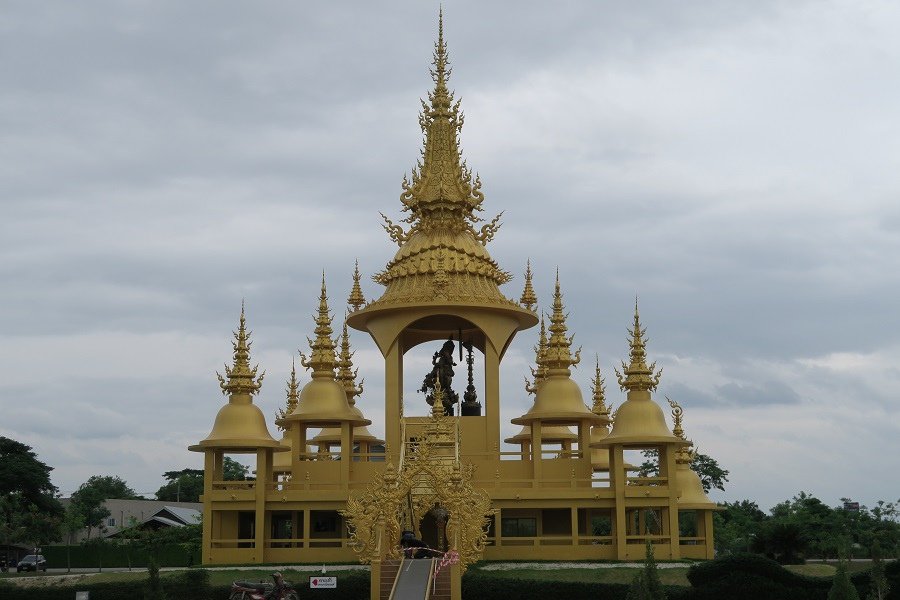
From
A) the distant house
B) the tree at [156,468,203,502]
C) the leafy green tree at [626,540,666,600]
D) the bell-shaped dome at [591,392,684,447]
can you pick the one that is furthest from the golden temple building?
the tree at [156,468,203,502]

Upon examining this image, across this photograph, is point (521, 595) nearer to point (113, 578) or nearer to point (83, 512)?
point (113, 578)

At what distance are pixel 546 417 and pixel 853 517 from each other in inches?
1257

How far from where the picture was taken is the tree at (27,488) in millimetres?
55237

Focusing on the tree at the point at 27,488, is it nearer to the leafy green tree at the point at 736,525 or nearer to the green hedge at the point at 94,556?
the green hedge at the point at 94,556

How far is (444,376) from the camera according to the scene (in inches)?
1668

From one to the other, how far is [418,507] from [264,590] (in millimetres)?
4935

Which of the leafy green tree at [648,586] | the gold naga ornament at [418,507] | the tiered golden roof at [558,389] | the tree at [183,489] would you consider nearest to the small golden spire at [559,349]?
the tiered golden roof at [558,389]

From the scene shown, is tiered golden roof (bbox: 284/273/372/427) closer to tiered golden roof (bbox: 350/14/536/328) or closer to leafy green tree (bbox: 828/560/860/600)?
tiered golden roof (bbox: 350/14/536/328)

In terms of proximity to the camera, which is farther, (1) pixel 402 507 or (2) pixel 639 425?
(2) pixel 639 425

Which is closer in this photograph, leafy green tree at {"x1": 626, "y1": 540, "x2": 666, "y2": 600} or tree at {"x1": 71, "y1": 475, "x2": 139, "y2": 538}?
leafy green tree at {"x1": 626, "y1": 540, "x2": 666, "y2": 600}

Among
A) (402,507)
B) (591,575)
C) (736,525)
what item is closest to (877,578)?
(591,575)

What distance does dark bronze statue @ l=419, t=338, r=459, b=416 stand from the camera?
138 ft

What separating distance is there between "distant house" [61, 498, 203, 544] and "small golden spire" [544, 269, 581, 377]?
103 ft

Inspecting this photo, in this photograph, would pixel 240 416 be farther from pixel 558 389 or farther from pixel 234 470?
pixel 234 470
